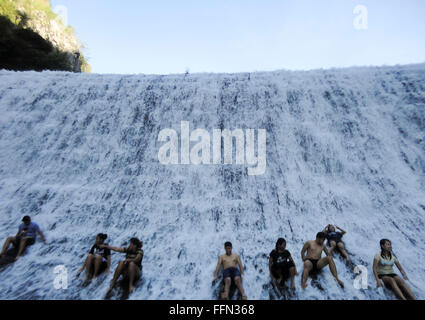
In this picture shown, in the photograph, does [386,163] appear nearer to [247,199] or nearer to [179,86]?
[247,199]

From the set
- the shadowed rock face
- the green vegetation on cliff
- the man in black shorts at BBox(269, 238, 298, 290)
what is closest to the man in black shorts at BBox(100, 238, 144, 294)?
the shadowed rock face

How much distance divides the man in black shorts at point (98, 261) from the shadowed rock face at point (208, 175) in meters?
0.27

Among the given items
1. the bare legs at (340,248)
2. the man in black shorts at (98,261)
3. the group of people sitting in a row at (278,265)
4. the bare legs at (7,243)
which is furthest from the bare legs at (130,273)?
the bare legs at (340,248)

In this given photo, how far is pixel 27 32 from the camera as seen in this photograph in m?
21.7

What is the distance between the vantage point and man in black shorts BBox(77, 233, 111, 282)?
5.21m

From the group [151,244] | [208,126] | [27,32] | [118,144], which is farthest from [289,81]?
[27,32]

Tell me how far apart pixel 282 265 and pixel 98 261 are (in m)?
3.71

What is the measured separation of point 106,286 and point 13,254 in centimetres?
267

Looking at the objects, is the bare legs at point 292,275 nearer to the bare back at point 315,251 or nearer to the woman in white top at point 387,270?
the bare back at point 315,251

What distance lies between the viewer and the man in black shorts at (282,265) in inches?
189

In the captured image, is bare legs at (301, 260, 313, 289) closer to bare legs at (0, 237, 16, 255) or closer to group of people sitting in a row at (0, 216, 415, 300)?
group of people sitting in a row at (0, 216, 415, 300)

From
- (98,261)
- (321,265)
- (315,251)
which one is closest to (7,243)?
(98,261)

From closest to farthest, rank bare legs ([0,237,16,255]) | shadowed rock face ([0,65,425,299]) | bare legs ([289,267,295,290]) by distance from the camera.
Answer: bare legs ([289,267,295,290]) < shadowed rock face ([0,65,425,299]) < bare legs ([0,237,16,255])

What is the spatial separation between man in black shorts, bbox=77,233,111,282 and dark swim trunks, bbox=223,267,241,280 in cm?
245
